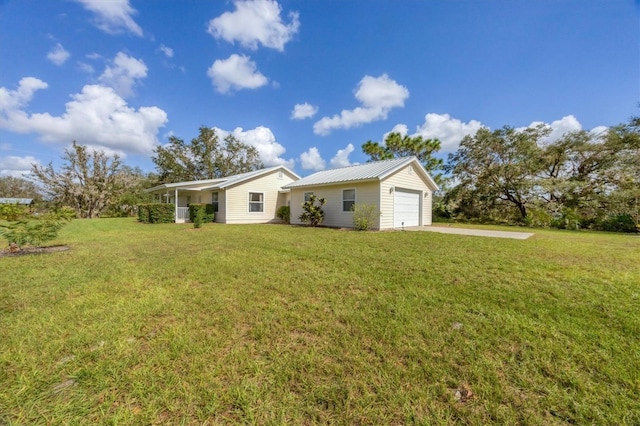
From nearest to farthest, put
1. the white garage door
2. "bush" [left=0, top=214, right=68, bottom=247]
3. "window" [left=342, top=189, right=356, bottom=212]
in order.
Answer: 1. "bush" [left=0, top=214, right=68, bottom=247]
2. the white garage door
3. "window" [left=342, top=189, right=356, bottom=212]

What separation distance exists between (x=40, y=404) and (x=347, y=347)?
227 cm

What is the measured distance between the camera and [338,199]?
524 inches

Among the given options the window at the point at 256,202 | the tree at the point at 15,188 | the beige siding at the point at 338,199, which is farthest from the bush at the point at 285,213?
the tree at the point at 15,188

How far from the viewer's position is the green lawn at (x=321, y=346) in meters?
1.68

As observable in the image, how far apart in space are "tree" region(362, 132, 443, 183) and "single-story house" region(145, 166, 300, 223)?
36.6ft

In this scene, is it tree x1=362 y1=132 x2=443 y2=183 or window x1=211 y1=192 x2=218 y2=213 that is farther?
tree x1=362 y1=132 x2=443 y2=183

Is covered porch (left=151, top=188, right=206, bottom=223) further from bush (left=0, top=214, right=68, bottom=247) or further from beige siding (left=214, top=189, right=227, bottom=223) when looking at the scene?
bush (left=0, top=214, right=68, bottom=247)

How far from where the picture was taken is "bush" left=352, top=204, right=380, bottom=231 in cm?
1135

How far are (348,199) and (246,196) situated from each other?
718cm

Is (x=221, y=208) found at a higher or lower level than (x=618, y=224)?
higher

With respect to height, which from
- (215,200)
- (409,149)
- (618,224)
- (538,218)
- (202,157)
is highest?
(202,157)

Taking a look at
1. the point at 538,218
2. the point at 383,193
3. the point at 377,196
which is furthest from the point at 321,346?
the point at 538,218

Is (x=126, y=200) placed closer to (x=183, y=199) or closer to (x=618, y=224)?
(x=183, y=199)

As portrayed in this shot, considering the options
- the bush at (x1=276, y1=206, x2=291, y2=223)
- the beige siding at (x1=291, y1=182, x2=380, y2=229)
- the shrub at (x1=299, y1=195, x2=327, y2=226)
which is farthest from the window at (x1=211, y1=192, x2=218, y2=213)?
the shrub at (x1=299, y1=195, x2=327, y2=226)
